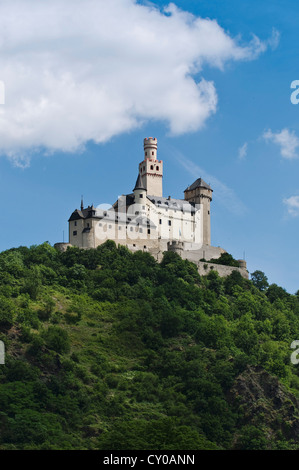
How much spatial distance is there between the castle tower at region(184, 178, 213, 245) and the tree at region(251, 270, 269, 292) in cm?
772

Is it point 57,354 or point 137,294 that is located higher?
point 137,294

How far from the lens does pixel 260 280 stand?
454ft

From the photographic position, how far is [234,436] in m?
97.4

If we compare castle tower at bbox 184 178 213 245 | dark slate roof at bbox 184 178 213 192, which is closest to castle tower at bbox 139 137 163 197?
castle tower at bbox 184 178 213 245

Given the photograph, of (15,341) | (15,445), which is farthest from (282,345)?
(15,445)

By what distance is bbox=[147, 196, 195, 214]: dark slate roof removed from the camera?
136 m

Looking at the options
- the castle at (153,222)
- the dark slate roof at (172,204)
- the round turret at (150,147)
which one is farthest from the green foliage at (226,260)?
the round turret at (150,147)

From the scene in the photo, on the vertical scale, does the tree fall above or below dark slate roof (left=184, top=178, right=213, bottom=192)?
below

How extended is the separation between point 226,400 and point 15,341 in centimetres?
2189

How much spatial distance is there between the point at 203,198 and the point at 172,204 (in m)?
7.26

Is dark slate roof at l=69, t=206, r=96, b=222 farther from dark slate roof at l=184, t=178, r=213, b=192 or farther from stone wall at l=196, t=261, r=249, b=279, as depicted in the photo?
dark slate roof at l=184, t=178, r=213, b=192
